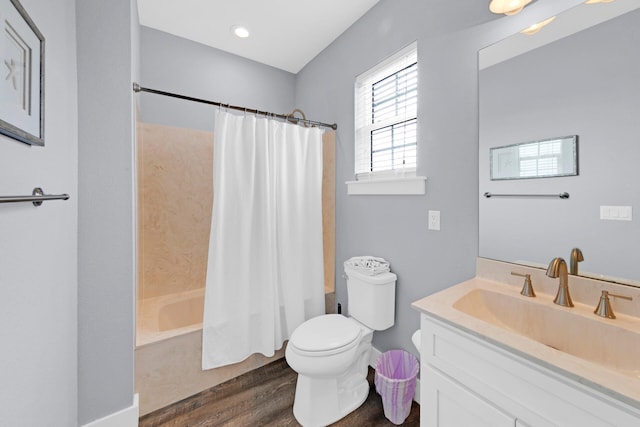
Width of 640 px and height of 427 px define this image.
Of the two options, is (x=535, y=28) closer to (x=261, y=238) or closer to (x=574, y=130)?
(x=574, y=130)

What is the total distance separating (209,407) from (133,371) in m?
0.50

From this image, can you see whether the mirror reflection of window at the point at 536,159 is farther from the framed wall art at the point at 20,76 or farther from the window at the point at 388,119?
the framed wall art at the point at 20,76

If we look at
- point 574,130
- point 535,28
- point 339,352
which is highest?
point 535,28

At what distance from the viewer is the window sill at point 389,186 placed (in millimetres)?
1560

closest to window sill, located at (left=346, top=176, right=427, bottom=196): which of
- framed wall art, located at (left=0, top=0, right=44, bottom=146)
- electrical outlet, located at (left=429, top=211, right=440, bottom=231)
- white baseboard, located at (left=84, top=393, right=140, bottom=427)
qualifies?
electrical outlet, located at (left=429, top=211, right=440, bottom=231)

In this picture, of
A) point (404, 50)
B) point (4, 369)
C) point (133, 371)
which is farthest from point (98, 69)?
point (404, 50)

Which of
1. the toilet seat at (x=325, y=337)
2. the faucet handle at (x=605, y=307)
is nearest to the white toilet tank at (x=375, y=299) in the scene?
the toilet seat at (x=325, y=337)

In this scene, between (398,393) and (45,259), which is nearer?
(45,259)

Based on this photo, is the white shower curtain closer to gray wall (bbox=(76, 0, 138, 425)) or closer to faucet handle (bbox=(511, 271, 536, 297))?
gray wall (bbox=(76, 0, 138, 425))

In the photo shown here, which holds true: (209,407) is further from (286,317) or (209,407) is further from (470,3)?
(470,3)

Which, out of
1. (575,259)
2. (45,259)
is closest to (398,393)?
(575,259)

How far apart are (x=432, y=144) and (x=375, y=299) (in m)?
1.02

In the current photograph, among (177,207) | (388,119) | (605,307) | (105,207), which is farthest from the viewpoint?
(177,207)

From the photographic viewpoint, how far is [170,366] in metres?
1.59
